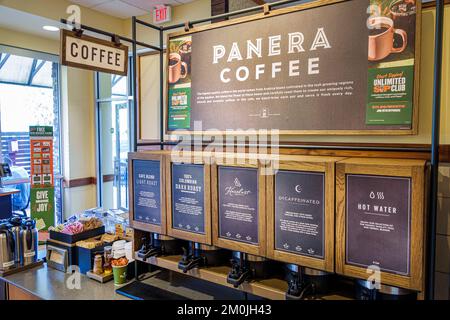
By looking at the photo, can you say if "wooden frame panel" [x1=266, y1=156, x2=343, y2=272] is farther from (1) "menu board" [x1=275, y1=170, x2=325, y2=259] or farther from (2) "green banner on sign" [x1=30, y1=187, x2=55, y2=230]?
(2) "green banner on sign" [x1=30, y1=187, x2=55, y2=230]

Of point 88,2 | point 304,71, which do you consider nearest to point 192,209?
point 304,71

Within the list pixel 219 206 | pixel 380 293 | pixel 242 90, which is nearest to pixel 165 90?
pixel 242 90

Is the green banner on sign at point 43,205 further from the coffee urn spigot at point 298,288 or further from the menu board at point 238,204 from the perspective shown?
the coffee urn spigot at point 298,288

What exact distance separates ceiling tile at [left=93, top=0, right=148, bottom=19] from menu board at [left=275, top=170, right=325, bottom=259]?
3.87 meters

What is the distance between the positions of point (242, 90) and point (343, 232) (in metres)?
0.80

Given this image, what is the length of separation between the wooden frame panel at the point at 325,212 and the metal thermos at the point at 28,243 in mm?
1464

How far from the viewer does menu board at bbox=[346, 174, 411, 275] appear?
3.58 feet

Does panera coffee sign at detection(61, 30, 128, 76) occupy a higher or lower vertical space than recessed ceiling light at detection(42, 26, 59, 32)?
lower

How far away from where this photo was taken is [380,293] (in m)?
1.18

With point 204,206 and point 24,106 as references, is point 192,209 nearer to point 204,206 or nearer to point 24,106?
point 204,206

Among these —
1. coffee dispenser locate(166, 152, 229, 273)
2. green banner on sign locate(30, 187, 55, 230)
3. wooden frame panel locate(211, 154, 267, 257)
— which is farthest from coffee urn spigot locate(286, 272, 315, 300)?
green banner on sign locate(30, 187, 55, 230)

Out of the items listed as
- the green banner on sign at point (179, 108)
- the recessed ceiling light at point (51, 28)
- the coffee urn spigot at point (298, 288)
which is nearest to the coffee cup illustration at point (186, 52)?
the green banner on sign at point (179, 108)

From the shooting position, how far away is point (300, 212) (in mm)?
1277

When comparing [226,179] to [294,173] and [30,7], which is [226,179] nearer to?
[294,173]
